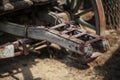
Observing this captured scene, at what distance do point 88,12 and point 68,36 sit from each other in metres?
2.02

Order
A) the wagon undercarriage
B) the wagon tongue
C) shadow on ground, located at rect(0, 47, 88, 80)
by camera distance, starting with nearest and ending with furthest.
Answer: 1. the wagon tongue
2. the wagon undercarriage
3. shadow on ground, located at rect(0, 47, 88, 80)

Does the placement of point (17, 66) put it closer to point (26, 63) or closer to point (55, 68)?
point (26, 63)

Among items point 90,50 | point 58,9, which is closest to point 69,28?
point 90,50

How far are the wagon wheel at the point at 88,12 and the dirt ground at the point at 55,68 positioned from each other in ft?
2.13

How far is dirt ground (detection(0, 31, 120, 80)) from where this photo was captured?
5.49m

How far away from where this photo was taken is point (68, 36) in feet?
15.2

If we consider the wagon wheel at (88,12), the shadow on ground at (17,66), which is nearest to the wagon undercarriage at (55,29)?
the wagon wheel at (88,12)

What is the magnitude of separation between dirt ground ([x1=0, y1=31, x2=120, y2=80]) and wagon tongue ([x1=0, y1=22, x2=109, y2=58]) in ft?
2.43

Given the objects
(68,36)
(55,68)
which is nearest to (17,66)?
(55,68)

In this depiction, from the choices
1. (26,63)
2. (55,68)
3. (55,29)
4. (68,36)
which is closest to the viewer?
(68,36)

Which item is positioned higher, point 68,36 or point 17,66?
point 68,36

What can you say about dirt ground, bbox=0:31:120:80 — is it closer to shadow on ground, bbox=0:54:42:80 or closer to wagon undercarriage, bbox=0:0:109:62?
shadow on ground, bbox=0:54:42:80

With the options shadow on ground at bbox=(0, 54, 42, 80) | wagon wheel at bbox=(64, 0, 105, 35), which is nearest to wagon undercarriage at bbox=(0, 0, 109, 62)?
wagon wheel at bbox=(64, 0, 105, 35)

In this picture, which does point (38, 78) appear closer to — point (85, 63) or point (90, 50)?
point (85, 63)
